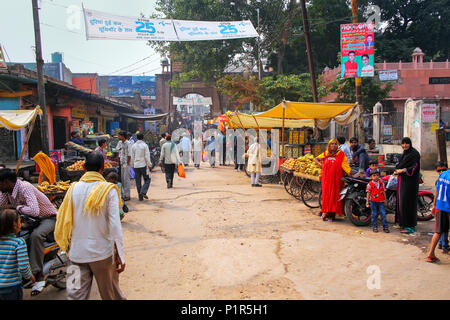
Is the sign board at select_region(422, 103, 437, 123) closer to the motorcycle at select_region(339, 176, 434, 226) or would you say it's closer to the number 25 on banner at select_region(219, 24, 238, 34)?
the motorcycle at select_region(339, 176, 434, 226)

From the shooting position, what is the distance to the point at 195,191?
10008mm

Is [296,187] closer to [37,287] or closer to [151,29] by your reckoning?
[37,287]

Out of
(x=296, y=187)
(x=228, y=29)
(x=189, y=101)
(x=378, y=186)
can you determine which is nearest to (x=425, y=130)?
(x=296, y=187)

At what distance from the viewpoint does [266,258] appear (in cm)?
462

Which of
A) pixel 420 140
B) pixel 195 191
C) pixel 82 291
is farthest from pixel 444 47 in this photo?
pixel 82 291

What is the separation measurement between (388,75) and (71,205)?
26.9m

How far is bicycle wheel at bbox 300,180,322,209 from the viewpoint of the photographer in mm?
7930

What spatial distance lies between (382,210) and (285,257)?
2431 mm

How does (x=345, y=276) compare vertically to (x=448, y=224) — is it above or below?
below

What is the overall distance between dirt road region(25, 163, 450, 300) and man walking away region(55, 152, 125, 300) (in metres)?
0.96

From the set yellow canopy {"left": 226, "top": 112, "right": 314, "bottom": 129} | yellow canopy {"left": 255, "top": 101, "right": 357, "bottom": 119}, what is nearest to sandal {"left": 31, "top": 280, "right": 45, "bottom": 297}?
yellow canopy {"left": 255, "top": 101, "right": 357, "bottom": 119}

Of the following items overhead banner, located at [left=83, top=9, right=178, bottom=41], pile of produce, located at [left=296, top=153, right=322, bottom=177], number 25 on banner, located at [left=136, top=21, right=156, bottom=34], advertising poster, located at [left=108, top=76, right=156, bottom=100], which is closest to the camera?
pile of produce, located at [left=296, top=153, right=322, bottom=177]

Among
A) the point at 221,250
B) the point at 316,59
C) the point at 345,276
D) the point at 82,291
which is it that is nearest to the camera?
the point at 82,291

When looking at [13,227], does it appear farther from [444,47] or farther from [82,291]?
[444,47]
